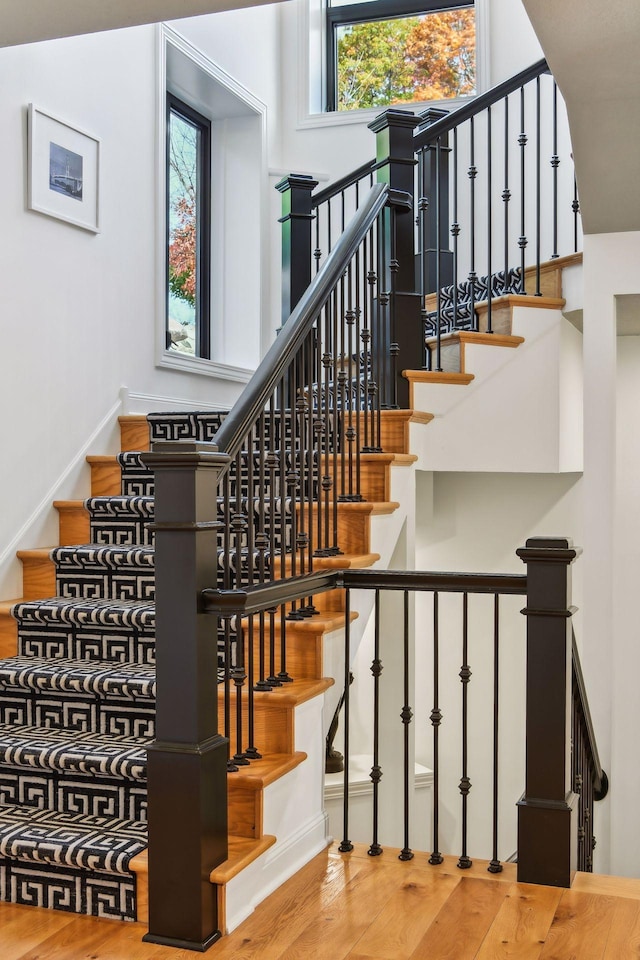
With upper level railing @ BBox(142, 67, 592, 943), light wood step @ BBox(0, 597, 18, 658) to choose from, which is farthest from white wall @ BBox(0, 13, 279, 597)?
upper level railing @ BBox(142, 67, 592, 943)

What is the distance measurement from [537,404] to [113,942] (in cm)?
294

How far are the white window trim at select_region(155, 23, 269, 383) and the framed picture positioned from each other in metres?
0.59

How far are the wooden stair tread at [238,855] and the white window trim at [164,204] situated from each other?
9.55 ft

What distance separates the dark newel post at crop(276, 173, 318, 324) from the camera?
4812 mm

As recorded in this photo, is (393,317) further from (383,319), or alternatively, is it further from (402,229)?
(402,229)

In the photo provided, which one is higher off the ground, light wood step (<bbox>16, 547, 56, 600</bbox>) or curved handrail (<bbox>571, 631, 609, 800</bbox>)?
light wood step (<bbox>16, 547, 56, 600</bbox>)

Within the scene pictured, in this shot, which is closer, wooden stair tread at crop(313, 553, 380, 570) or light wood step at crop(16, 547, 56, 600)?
wooden stair tread at crop(313, 553, 380, 570)

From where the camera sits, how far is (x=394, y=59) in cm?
646

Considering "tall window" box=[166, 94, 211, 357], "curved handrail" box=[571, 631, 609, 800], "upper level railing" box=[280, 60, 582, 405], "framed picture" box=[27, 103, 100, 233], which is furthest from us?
"tall window" box=[166, 94, 211, 357]

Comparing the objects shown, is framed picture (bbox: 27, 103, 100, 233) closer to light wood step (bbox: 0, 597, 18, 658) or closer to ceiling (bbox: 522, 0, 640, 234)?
light wood step (bbox: 0, 597, 18, 658)

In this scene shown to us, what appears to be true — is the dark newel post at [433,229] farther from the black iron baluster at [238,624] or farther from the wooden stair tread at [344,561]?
the black iron baluster at [238,624]

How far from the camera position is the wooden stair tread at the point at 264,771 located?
2504 mm

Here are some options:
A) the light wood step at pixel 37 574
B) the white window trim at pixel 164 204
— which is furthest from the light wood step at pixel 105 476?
the white window trim at pixel 164 204

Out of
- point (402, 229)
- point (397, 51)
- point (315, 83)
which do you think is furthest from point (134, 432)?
point (397, 51)
